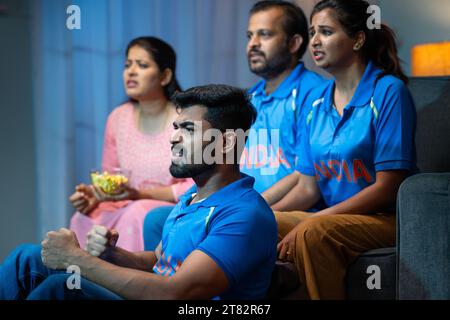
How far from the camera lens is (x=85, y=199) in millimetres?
2801

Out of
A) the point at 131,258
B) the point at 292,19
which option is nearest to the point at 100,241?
the point at 131,258

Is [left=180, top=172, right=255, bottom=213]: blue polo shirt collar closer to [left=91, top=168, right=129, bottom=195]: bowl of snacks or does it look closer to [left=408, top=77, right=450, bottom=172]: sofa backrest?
[left=408, top=77, right=450, bottom=172]: sofa backrest

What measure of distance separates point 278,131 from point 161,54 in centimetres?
64

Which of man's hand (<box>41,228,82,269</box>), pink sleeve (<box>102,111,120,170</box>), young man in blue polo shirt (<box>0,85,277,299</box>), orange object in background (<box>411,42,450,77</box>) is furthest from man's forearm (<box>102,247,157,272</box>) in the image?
orange object in background (<box>411,42,450,77</box>)

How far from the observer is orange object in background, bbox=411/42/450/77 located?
331 cm

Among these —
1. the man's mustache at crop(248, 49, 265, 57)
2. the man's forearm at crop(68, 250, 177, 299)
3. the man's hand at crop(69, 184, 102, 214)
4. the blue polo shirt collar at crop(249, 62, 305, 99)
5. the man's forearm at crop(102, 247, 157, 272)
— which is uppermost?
the man's mustache at crop(248, 49, 265, 57)

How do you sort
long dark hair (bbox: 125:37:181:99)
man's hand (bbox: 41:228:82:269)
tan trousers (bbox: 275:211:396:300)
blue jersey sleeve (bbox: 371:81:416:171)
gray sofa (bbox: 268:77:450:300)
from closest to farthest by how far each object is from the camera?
man's hand (bbox: 41:228:82:269) < gray sofa (bbox: 268:77:450:300) < tan trousers (bbox: 275:211:396:300) < blue jersey sleeve (bbox: 371:81:416:171) < long dark hair (bbox: 125:37:181:99)

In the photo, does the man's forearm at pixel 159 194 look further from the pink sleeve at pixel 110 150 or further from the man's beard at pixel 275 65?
the man's beard at pixel 275 65

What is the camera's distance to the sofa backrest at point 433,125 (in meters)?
2.34

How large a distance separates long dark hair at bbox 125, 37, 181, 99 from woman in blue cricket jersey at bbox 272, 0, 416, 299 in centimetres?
70

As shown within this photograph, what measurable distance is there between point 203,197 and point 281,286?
30cm

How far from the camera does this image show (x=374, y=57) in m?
2.33

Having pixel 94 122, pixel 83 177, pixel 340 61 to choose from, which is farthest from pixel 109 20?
pixel 340 61

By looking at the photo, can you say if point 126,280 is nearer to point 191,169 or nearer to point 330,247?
point 191,169
